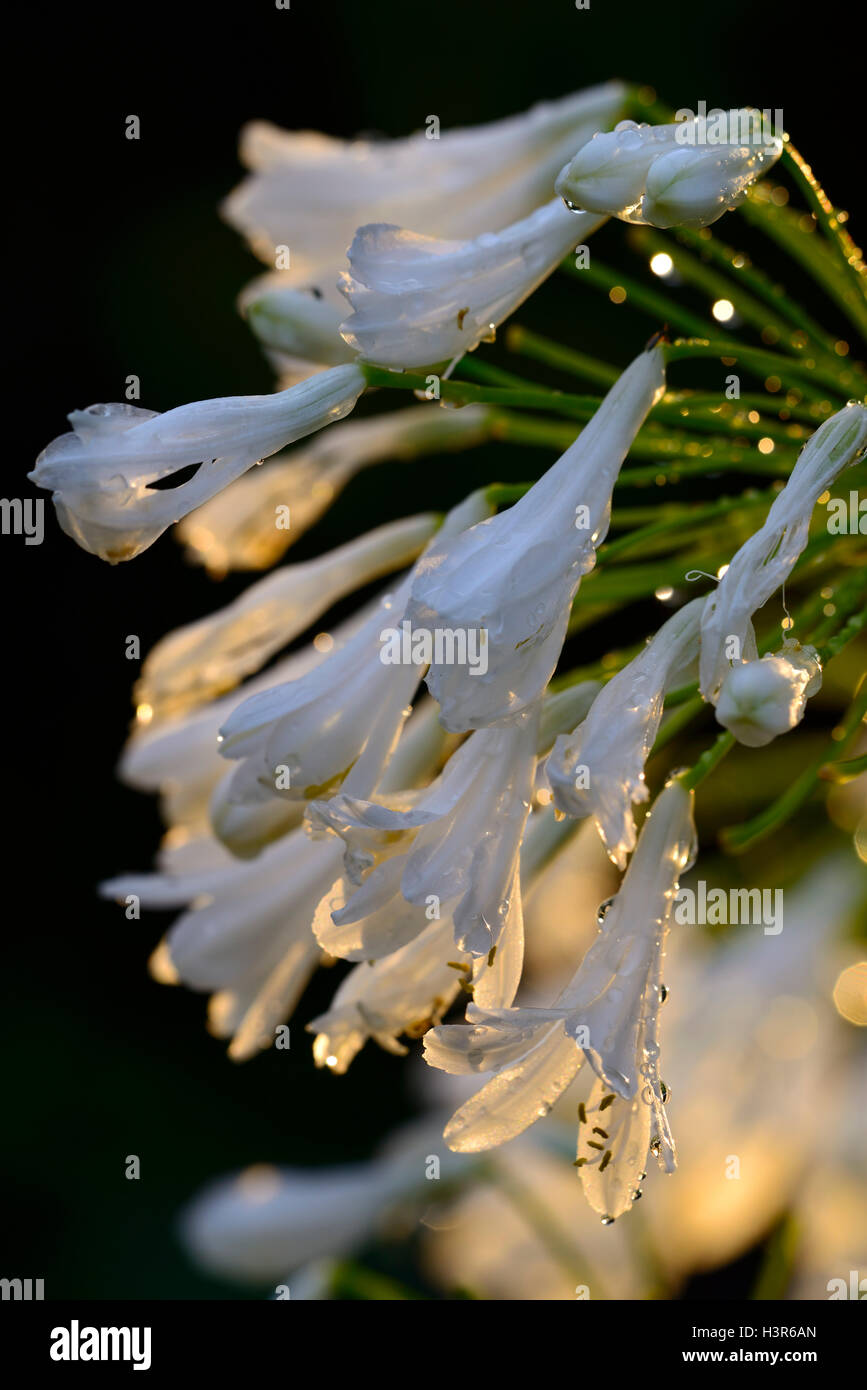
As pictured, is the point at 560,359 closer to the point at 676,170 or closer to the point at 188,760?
the point at 676,170

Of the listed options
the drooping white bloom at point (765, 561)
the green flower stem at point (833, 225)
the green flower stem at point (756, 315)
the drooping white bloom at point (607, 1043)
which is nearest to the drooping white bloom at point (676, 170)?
the green flower stem at point (833, 225)

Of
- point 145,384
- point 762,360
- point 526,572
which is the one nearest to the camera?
point 526,572

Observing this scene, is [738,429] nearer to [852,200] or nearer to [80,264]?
[852,200]

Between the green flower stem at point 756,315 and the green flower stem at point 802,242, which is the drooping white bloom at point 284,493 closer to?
the green flower stem at point 756,315

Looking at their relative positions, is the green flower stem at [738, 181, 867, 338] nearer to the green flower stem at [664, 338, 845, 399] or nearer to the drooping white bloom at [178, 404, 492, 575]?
the green flower stem at [664, 338, 845, 399]

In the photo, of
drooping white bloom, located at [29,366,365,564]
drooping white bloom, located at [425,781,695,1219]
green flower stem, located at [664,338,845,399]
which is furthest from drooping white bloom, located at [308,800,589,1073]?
green flower stem, located at [664,338,845,399]

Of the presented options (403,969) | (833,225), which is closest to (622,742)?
(403,969)
